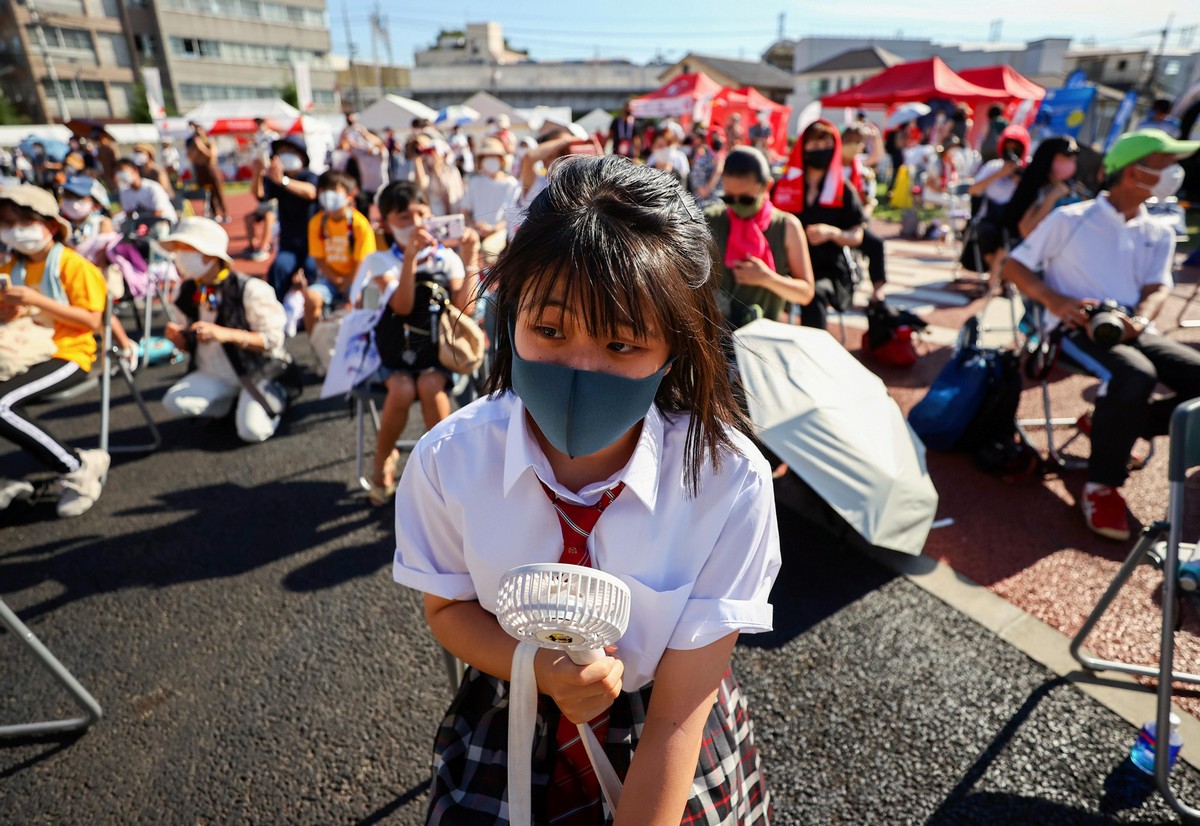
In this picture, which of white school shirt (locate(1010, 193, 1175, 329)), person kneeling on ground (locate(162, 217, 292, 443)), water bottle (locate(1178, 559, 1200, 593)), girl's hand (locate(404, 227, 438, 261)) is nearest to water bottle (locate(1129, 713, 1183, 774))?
water bottle (locate(1178, 559, 1200, 593))

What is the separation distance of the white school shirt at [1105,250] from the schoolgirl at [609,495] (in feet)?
11.0

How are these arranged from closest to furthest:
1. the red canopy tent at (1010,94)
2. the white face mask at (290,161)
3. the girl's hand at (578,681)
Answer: the girl's hand at (578,681), the white face mask at (290,161), the red canopy tent at (1010,94)

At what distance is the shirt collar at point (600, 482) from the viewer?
3.44 ft

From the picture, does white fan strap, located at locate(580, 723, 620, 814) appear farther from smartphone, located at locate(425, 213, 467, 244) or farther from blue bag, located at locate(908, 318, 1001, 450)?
blue bag, located at locate(908, 318, 1001, 450)

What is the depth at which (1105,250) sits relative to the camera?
340 centimetres

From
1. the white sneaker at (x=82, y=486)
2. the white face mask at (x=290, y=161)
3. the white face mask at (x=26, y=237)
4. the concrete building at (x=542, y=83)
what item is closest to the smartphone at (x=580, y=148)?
the white face mask at (x=26, y=237)

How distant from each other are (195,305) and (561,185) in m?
4.02

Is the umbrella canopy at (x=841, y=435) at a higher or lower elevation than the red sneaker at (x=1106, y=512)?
higher

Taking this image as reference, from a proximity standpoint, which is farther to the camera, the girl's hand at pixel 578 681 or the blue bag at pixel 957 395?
the blue bag at pixel 957 395

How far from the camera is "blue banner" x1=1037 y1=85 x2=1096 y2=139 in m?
13.3

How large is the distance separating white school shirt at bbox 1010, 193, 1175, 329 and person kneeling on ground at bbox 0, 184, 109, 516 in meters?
5.53

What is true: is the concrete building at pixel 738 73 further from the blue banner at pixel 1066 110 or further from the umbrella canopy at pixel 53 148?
the umbrella canopy at pixel 53 148

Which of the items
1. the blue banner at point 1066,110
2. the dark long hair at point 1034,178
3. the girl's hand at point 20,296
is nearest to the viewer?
the girl's hand at point 20,296

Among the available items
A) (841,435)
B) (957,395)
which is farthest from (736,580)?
(957,395)
